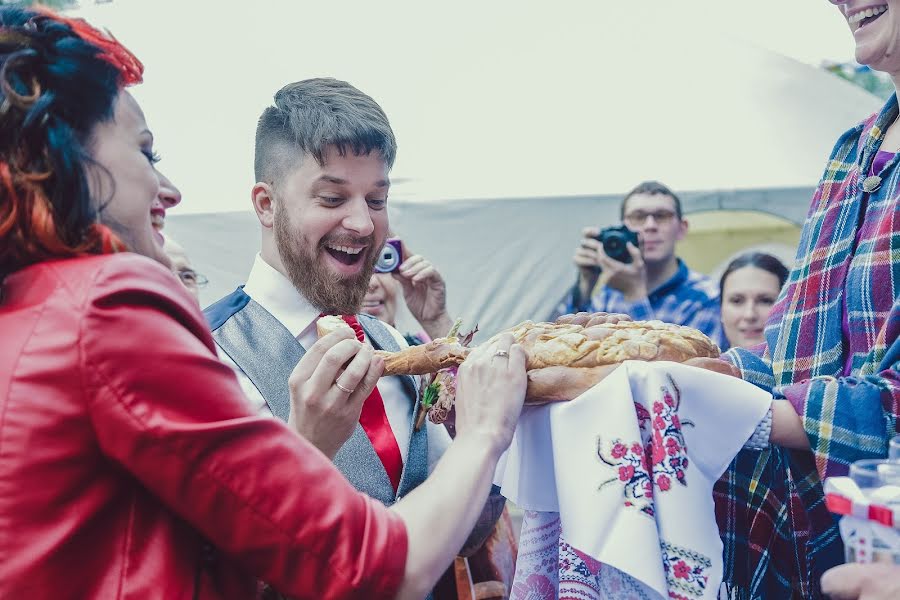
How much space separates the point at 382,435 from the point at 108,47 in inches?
43.0

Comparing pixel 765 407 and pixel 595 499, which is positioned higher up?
pixel 765 407

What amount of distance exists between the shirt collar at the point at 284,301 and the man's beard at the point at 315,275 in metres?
0.02

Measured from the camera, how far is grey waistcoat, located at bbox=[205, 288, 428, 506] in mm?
2012

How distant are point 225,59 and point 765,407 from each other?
6.21 meters

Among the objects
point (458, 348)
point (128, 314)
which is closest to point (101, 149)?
point (128, 314)

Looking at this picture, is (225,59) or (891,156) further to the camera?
(225,59)

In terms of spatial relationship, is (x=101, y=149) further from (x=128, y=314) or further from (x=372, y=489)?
(x=372, y=489)

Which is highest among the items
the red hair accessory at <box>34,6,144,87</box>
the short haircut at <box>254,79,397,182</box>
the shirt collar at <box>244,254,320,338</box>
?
the red hair accessory at <box>34,6,144,87</box>

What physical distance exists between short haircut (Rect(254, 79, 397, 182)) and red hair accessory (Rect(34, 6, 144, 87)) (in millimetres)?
853

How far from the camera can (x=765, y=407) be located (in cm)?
157

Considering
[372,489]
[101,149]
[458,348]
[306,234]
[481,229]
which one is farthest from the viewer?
[481,229]

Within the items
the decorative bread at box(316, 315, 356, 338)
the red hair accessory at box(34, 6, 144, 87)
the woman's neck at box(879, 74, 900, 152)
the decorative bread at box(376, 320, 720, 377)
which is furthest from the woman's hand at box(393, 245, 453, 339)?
the red hair accessory at box(34, 6, 144, 87)

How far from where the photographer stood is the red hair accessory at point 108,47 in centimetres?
132

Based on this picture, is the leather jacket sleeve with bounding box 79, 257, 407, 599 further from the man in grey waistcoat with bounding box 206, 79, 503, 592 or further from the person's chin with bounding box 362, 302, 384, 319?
the person's chin with bounding box 362, 302, 384, 319
